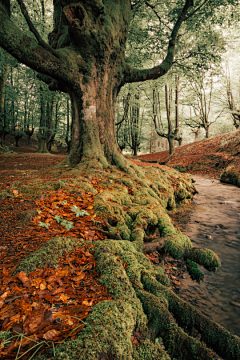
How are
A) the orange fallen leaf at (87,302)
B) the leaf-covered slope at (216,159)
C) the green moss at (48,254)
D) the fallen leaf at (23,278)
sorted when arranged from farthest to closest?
the leaf-covered slope at (216,159)
the green moss at (48,254)
the fallen leaf at (23,278)
the orange fallen leaf at (87,302)

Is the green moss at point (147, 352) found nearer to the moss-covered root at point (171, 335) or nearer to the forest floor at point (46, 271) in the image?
the forest floor at point (46, 271)

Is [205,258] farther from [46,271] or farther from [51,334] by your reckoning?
[51,334]

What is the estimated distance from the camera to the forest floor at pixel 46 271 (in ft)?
3.94

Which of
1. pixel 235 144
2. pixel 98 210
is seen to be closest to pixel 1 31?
pixel 98 210

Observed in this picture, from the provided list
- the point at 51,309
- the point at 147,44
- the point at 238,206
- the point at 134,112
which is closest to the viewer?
the point at 51,309

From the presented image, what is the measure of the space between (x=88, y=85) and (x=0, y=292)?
5.83 m

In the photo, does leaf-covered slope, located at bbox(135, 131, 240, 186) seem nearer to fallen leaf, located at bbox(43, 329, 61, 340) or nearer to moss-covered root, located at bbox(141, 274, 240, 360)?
moss-covered root, located at bbox(141, 274, 240, 360)

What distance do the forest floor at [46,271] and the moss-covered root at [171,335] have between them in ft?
0.78

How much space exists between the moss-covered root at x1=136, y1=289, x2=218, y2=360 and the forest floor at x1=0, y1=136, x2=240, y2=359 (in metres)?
0.24

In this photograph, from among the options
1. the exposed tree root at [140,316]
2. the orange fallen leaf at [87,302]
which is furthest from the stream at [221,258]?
the orange fallen leaf at [87,302]

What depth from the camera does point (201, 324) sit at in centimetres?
176

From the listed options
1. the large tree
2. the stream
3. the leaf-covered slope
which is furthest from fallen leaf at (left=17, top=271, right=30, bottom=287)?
the leaf-covered slope

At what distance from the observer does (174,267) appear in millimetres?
3262

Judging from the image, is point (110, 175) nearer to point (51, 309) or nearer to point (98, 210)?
point (98, 210)
